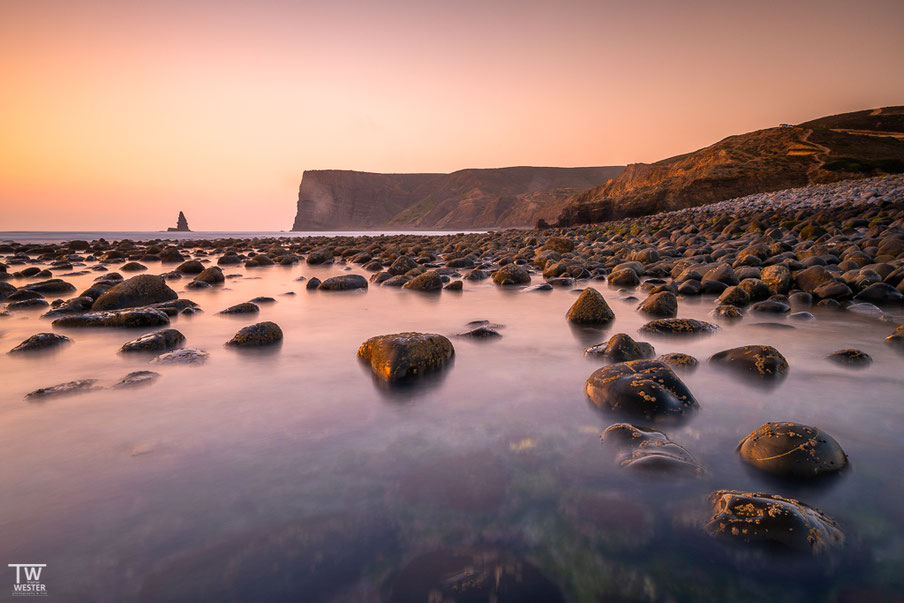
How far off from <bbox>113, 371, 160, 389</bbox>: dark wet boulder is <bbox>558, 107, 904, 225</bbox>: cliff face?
36255 millimetres

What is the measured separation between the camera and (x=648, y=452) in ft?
5.87

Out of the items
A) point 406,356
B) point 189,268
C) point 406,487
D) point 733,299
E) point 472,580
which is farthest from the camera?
point 189,268

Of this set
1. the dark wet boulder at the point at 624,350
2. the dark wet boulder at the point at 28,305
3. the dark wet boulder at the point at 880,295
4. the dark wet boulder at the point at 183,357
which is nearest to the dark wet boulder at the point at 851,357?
the dark wet boulder at the point at 624,350

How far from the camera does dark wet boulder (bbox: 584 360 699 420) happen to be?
7.20ft

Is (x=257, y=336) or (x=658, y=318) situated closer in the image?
(x=257, y=336)

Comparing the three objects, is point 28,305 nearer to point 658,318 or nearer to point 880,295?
point 658,318

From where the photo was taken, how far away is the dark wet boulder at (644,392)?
219 centimetres

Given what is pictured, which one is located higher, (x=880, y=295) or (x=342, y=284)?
(x=342, y=284)

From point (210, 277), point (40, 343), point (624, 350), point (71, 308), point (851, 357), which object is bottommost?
point (851, 357)

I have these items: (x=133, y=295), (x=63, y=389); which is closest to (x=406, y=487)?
(x=63, y=389)

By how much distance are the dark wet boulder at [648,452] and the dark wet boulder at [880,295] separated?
202 inches

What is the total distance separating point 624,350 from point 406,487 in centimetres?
212

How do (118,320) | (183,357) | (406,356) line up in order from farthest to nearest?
(118,320), (183,357), (406,356)

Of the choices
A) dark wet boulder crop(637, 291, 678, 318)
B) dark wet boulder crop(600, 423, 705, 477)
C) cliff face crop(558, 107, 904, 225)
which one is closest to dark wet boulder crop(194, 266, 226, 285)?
dark wet boulder crop(637, 291, 678, 318)
